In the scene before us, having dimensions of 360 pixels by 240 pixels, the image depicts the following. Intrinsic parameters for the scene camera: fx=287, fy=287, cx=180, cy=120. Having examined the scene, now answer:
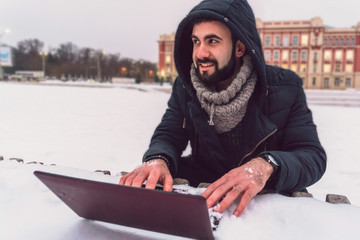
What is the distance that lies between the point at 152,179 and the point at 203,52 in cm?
76

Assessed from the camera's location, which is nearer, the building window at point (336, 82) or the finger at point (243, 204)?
the finger at point (243, 204)

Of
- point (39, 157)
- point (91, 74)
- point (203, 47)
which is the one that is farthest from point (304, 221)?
point (91, 74)

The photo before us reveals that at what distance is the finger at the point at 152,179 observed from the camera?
1271 mm

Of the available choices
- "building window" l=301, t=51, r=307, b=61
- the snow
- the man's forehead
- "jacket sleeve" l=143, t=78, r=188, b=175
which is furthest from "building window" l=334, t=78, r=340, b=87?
the man's forehead

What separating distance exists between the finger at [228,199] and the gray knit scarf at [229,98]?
544 mm

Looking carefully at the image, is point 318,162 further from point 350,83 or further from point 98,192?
point 350,83

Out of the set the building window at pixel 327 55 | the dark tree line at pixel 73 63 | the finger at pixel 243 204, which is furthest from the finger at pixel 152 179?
the dark tree line at pixel 73 63

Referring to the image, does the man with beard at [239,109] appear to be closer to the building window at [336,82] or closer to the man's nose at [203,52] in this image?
the man's nose at [203,52]

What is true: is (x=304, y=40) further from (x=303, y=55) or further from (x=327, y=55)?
(x=327, y=55)

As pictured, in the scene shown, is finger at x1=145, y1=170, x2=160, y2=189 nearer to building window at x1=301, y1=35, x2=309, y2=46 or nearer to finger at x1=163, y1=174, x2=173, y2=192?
finger at x1=163, y1=174, x2=173, y2=192

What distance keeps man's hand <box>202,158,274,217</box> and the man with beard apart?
0.48ft

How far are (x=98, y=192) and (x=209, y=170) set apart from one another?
1.16 meters

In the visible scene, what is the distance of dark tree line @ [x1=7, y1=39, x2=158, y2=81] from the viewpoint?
7394cm

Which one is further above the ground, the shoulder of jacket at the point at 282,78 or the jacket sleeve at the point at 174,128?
the shoulder of jacket at the point at 282,78
